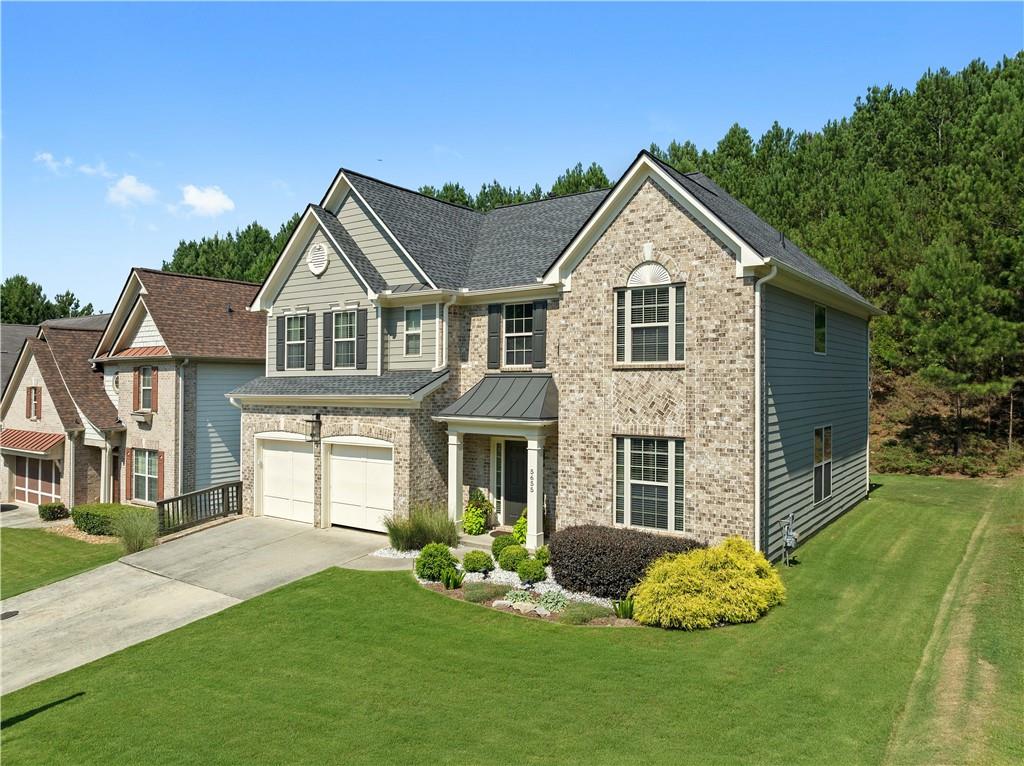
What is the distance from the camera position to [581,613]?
12.5 m

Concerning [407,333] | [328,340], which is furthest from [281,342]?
[407,333]

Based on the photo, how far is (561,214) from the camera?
2234cm

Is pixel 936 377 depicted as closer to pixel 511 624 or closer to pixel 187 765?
pixel 511 624

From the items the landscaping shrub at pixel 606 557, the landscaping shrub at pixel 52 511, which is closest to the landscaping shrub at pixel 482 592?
the landscaping shrub at pixel 606 557

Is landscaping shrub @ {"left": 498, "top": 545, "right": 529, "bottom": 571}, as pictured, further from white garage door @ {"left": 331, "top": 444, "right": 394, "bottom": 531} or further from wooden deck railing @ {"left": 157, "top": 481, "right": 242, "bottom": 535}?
wooden deck railing @ {"left": 157, "top": 481, "right": 242, "bottom": 535}

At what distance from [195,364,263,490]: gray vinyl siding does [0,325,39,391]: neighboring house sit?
17094mm

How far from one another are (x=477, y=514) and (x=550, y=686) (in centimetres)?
910

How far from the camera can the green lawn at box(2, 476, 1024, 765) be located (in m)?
8.04

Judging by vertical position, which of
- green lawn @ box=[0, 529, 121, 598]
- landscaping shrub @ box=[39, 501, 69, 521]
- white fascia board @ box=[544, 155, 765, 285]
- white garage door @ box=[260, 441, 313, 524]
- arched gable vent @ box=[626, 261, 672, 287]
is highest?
white fascia board @ box=[544, 155, 765, 285]

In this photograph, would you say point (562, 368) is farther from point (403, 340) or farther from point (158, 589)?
point (158, 589)

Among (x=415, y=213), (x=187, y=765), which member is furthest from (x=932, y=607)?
(x=415, y=213)

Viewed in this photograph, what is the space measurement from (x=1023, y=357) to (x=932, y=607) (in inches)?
856

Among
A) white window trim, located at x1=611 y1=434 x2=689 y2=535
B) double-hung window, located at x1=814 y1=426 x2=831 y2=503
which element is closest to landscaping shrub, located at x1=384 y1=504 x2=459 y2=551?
white window trim, located at x1=611 y1=434 x2=689 y2=535

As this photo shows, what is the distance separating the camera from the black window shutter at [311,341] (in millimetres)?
22156
